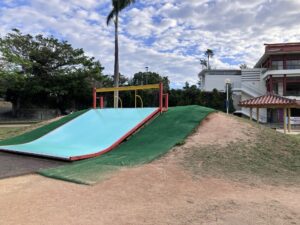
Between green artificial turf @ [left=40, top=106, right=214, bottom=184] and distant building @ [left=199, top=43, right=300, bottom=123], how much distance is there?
3039cm

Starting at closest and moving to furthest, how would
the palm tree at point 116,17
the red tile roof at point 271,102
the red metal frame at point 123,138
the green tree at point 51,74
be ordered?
the red metal frame at point 123,138
the red tile roof at point 271,102
the palm tree at point 116,17
the green tree at point 51,74

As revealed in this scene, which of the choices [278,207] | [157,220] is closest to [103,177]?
[157,220]

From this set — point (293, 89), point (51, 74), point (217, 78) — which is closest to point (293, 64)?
point (293, 89)

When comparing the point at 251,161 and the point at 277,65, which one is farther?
the point at 277,65

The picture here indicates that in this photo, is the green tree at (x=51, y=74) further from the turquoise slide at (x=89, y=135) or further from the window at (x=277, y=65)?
the turquoise slide at (x=89, y=135)

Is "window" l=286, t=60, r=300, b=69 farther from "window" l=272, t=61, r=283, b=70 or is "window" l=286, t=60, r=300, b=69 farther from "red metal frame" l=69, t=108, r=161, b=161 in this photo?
"red metal frame" l=69, t=108, r=161, b=161

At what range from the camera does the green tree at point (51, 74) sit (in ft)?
136

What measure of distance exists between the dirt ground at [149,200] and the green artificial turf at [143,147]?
18.4 inches

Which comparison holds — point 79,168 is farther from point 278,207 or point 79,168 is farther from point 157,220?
point 278,207

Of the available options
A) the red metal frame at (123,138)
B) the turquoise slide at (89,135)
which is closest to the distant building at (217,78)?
the turquoise slide at (89,135)

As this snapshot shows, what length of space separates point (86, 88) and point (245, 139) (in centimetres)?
3535

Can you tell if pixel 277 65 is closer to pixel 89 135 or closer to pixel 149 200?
pixel 89 135

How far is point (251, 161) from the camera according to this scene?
8734 millimetres

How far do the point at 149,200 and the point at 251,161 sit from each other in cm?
368
